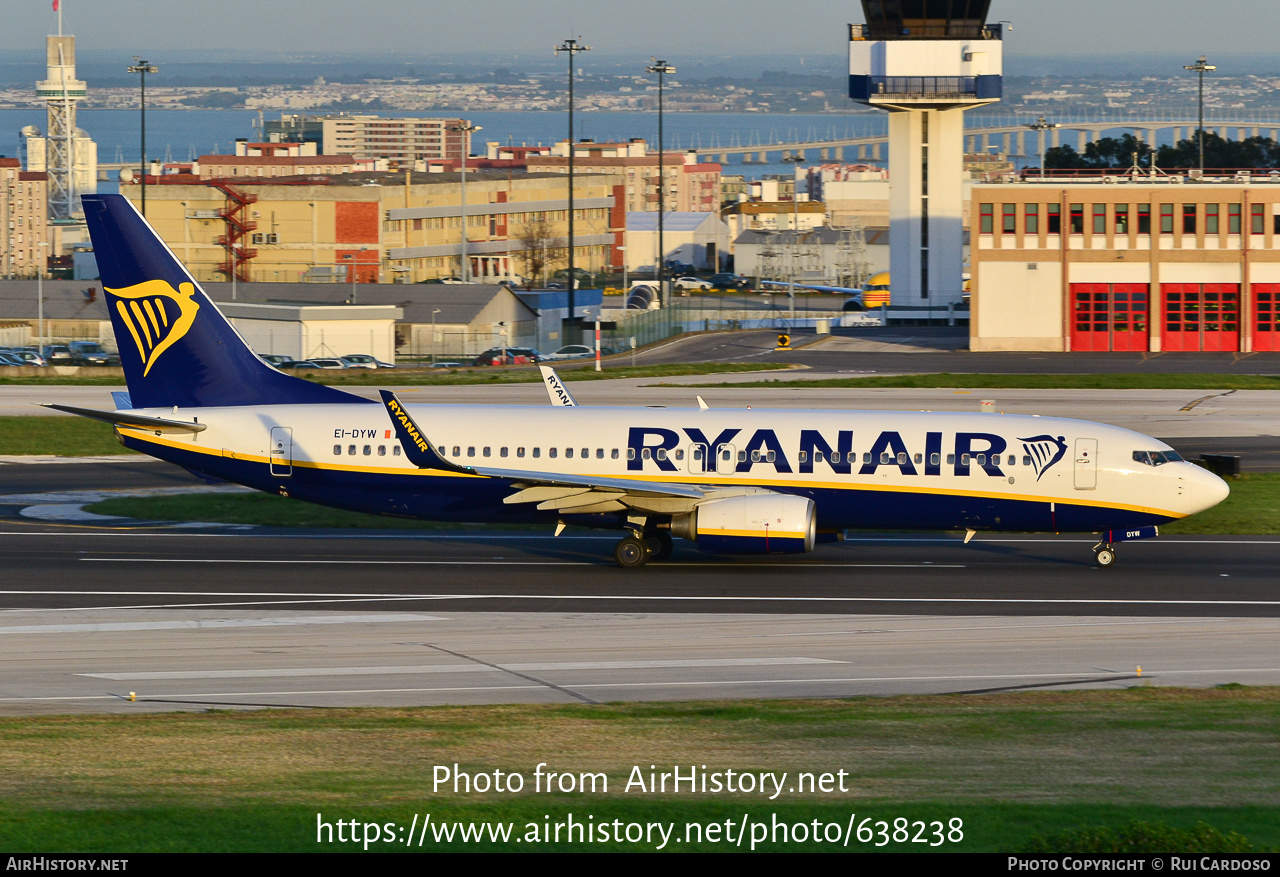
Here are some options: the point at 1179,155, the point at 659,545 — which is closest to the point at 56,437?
the point at 659,545

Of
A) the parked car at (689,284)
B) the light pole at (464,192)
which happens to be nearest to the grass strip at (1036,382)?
the light pole at (464,192)

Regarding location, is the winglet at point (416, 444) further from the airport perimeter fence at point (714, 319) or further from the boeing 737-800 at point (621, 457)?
the airport perimeter fence at point (714, 319)

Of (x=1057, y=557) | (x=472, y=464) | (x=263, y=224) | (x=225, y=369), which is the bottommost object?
(x=1057, y=557)

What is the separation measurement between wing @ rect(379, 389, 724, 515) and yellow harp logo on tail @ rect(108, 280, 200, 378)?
6.84 metres

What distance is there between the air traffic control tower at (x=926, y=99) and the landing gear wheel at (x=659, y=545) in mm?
74567

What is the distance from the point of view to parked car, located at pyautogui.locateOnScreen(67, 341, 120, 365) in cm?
8856

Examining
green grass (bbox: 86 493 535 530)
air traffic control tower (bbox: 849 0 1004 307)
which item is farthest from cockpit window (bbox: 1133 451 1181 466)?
air traffic control tower (bbox: 849 0 1004 307)

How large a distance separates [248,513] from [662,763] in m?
26.9

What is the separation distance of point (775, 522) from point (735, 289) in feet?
485

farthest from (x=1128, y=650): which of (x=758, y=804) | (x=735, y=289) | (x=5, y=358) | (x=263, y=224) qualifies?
(x=735, y=289)

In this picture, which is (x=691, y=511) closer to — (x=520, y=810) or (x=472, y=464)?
(x=472, y=464)

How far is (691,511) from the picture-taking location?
32.8 m

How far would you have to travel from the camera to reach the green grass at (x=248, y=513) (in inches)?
1587

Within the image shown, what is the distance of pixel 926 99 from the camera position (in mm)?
105812
